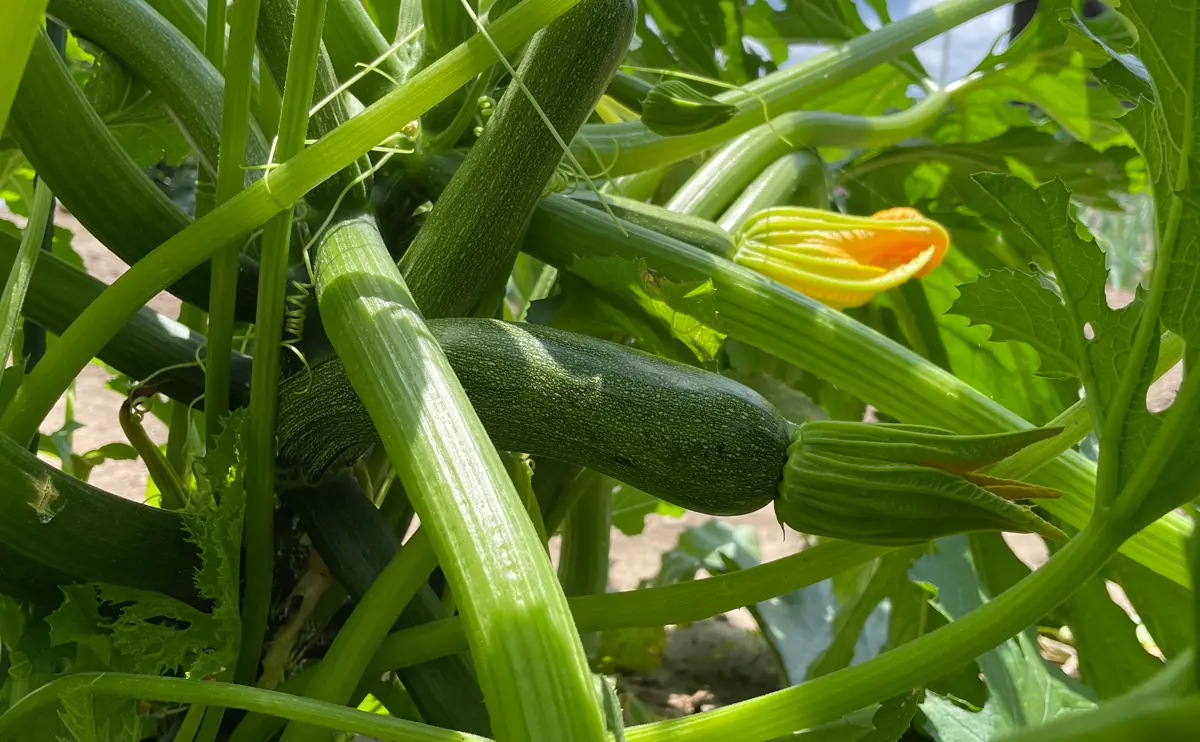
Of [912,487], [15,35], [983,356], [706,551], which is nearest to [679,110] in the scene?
[912,487]

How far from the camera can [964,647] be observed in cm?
56

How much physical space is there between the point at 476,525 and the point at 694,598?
0.34 m

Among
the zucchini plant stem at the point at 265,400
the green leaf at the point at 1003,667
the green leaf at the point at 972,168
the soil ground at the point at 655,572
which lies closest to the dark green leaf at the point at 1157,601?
the green leaf at the point at 1003,667

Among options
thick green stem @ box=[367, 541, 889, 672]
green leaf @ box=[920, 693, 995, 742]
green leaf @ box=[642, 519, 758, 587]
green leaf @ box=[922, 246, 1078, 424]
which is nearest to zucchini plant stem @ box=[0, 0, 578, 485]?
thick green stem @ box=[367, 541, 889, 672]

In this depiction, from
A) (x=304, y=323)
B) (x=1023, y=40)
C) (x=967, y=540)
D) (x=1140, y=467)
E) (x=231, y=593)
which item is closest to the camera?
(x=1140, y=467)

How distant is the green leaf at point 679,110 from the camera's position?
2.71ft

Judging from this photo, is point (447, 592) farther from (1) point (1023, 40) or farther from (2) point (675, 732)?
(1) point (1023, 40)

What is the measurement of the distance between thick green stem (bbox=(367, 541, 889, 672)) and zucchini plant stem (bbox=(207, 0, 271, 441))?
0.22m

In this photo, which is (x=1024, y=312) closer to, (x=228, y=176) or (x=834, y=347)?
(x=834, y=347)

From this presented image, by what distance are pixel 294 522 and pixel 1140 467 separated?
638mm

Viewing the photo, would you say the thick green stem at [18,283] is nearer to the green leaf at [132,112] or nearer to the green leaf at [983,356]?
the green leaf at [132,112]

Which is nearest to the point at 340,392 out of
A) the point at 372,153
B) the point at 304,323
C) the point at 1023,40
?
the point at 304,323

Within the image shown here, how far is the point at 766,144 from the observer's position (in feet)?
3.87

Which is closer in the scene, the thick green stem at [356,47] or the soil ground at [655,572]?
the thick green stem at [356,47]
